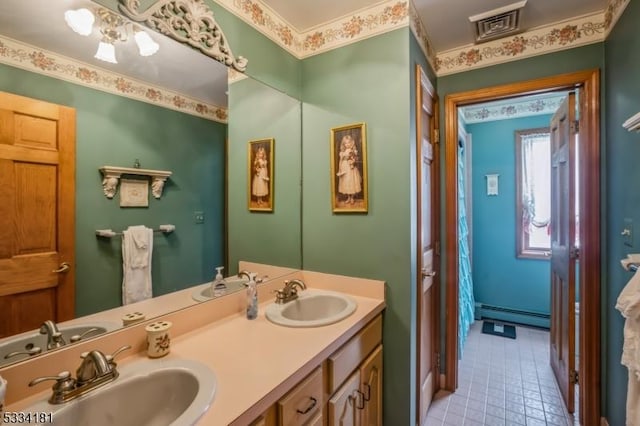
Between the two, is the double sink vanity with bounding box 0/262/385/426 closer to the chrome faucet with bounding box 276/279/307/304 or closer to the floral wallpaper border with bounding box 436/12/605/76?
the chrome faucet with bounding box 276/279/307/304

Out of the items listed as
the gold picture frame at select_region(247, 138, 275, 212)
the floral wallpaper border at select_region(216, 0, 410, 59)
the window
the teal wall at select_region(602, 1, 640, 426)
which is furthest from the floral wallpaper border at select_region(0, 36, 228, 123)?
the window

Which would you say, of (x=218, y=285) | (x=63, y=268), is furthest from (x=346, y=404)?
(x=63, y=268)

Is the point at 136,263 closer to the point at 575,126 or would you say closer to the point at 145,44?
the point at 145,44

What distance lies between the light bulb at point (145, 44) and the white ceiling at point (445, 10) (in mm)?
731

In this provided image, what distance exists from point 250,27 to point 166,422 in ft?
5.62

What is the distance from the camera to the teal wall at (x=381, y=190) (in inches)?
61.1

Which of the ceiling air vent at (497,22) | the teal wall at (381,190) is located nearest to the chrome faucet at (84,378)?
the teal wall at (381,190)

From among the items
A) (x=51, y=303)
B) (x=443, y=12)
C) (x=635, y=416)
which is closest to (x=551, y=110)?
(x=443, y=12)

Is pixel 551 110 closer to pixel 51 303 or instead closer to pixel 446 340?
pixel 446 340

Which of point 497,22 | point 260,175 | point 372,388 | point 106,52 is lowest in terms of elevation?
point 372,388

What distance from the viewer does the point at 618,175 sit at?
148 cm

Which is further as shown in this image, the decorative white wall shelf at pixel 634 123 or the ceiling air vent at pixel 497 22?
the ceiling air vent at pixel 497 22

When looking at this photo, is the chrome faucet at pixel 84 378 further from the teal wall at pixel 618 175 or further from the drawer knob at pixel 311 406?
the teal wall at pixel 618 175

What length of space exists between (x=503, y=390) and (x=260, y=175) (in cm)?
228
